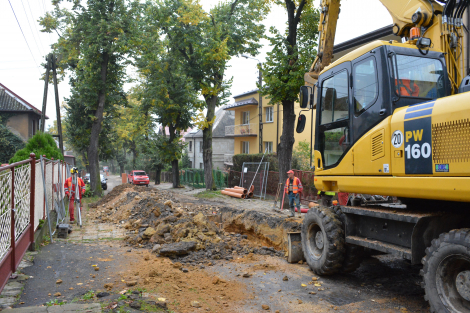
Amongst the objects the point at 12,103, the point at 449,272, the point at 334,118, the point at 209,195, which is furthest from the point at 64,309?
the point at 12,103

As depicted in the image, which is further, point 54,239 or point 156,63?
point 156,63

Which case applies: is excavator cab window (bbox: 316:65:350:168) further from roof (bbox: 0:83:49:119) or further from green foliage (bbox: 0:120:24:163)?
roof (bbox: 0:83:49:119)

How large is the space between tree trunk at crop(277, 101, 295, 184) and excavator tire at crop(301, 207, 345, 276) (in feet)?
27.9

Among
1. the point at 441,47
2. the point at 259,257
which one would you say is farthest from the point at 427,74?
the point at 259,257

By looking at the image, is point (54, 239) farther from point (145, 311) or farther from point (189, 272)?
point (145, 311)

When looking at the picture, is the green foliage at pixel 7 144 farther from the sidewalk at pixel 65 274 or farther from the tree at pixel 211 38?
the sidewalk at pixel 65 274

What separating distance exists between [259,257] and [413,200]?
366cm

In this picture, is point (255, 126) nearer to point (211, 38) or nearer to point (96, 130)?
point (211, 38)

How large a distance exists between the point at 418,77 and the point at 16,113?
124ft

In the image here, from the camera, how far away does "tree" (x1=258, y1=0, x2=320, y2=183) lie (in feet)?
44.6

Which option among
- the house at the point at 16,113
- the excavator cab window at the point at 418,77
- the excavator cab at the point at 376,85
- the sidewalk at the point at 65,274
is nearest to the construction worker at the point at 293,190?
the sidewalk at the point at 65,274

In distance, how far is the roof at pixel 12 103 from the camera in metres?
34.5

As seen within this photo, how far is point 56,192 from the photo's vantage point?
11688 millimetres

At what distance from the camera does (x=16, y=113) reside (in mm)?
35000
